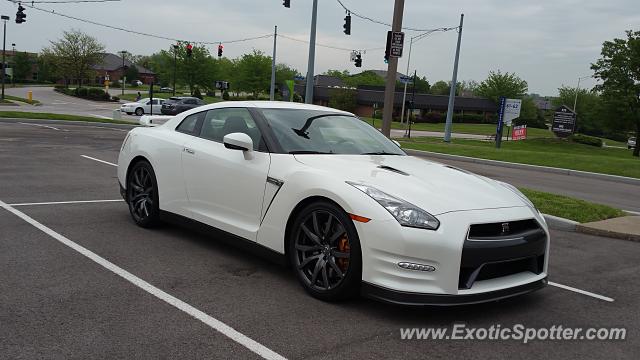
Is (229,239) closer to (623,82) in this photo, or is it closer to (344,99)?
(623,82)

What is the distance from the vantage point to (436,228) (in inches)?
146

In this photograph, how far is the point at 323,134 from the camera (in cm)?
516

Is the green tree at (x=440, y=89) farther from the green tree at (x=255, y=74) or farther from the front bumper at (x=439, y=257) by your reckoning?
the front bumper at (x=439, y=257)

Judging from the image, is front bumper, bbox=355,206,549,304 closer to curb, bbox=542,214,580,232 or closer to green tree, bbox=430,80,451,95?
curb, bbox=542,214,580,232

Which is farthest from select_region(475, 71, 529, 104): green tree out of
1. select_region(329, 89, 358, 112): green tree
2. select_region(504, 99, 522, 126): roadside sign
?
select_region(504, 99, 522, 126): roadside sign

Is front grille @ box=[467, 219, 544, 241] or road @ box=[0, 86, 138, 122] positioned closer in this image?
front grille @ box=[467, 219, 544, 241]

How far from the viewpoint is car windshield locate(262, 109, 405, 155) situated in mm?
4910

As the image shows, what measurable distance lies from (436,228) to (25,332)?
8.65 ft

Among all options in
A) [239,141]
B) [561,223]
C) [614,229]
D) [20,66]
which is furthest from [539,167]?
[20,66]

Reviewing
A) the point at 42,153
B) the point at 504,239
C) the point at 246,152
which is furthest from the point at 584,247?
the point at 42,153

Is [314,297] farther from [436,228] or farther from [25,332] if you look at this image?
[25,332]

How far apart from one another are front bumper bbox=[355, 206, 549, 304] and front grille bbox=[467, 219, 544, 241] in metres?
0.04

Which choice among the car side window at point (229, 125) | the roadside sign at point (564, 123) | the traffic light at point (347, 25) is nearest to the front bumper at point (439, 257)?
the car side window at point (229, 125)

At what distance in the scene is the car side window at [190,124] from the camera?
19.1 feet
